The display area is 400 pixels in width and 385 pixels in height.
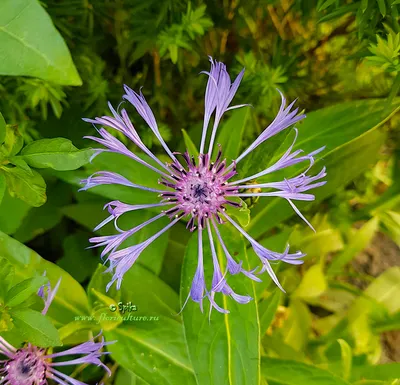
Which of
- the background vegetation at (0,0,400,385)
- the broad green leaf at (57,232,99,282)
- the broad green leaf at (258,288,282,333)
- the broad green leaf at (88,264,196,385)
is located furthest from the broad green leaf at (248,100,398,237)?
the broad green leaf at (57,232,99,282)

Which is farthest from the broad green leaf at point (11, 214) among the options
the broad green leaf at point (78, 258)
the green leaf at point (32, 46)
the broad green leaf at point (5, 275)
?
the green leaf at point (32, 46)

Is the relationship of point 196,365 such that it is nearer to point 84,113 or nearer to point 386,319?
point 84,113

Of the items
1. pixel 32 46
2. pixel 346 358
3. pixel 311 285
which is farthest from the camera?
pixel 311 285

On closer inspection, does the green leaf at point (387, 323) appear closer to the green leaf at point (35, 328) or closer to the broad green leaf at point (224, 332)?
the broad green leaf at point (224, 332)

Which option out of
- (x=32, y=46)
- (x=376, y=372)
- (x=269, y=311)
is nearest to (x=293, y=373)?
(x=269, y=311)

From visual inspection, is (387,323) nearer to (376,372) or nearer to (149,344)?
(376,372)

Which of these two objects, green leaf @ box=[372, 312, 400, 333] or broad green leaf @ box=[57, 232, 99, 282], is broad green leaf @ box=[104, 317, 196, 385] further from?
green leaf @ box=[372, 312, 400, 333]

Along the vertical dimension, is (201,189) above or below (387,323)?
above

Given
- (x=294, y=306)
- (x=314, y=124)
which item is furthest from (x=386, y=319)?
(x=314, y=124)
